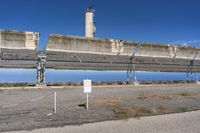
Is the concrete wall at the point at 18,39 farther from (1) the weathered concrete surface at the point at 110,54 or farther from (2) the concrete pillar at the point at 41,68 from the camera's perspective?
(1) the weathered concrete surface at the point at 110,54

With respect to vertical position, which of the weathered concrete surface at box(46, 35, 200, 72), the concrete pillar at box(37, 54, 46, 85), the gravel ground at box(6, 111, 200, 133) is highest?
the weathered concrete surface at box(46, 35, 200, 72)

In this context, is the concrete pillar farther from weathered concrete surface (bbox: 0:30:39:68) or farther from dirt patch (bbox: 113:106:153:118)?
dirt patch (bbox: 113:106:153:118)

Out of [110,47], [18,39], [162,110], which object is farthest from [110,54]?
[162,110]

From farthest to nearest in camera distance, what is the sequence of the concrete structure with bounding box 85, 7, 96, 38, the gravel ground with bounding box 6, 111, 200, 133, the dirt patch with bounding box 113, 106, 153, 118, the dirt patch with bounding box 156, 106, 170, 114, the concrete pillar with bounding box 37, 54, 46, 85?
the concrete structure with bounding box 85, 7, 96, 38 < the concrete pillar with bounding box 37, 54, 46, 85 < the dirt patch with bounding box 156, 106, 170, 114 < the dirt patch with bounding box 113, 106, 153, 118 < the gravel ground with bounding box 6, 111, 200, 133

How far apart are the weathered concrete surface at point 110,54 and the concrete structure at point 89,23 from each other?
6.62 meters

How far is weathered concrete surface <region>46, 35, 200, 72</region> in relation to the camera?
29609 millimetres

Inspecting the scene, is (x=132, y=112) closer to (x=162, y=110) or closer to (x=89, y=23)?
(x=162, y=110)

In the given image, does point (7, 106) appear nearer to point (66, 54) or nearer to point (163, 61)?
point (66, 54)

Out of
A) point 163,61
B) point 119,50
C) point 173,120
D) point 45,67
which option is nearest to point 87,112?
point 173,120

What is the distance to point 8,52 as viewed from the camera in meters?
26.8

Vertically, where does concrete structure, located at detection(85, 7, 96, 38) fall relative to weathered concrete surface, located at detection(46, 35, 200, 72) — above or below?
above

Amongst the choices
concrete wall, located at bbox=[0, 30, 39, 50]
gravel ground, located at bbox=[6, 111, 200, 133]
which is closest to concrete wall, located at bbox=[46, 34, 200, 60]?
concrete wall, located at bbox=[0, 30, 39, 50]

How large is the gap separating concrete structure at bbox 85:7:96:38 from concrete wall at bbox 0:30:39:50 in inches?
500

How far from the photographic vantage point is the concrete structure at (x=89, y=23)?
128 ft
